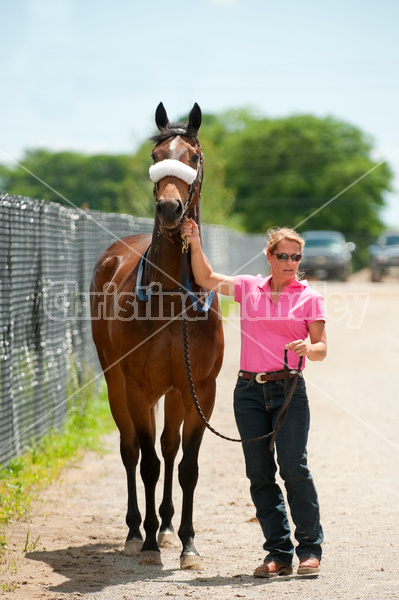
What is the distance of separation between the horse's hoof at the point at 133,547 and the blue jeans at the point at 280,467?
96 centimetres

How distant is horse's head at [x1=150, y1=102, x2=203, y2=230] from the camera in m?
4.38

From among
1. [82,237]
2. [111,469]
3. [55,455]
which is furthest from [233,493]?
[82,237]

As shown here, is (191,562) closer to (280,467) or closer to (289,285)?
(280,467)

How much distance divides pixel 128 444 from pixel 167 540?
0.77 m

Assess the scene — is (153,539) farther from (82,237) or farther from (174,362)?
(82,237)

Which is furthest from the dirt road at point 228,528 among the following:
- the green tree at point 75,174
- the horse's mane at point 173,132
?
the green tree at point 75,174

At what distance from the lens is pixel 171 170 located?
4555 mm

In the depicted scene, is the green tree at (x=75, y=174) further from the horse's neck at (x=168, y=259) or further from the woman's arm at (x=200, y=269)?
the woman's arm at (x=200, y=269)

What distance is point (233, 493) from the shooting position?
256 inches

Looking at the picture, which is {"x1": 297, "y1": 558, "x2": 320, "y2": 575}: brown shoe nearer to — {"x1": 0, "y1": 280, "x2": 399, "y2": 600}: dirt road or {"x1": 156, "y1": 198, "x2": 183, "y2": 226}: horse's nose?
{"x1": 0, "y1": 280, "x2": 399, "y2": 600}: dirt road

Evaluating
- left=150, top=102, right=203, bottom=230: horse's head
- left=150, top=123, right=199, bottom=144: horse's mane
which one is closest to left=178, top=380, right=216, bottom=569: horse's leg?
left=150, top=102, right=203, bottom=230: horse's head

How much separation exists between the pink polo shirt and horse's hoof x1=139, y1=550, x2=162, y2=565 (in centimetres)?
124

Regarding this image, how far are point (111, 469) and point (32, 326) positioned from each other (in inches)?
57.4

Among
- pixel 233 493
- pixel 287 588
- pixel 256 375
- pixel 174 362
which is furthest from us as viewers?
pixel 233 493
